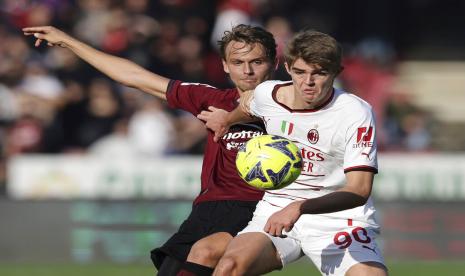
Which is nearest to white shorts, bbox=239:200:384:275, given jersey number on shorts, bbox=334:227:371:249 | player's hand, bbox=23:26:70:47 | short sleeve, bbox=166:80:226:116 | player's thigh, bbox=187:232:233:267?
jersey number on shorts, bbox=334:227:371:249

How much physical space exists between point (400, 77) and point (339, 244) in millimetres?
11309

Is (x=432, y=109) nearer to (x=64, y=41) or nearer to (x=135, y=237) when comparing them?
(x=135, y=237)

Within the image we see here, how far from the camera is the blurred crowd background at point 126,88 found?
14.5m

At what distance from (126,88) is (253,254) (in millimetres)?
8631

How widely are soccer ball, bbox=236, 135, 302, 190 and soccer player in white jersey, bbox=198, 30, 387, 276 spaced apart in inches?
9.4

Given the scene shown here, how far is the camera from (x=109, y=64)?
25.8 feet

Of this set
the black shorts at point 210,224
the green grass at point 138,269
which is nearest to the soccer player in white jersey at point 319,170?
the black shorts at point 210,224

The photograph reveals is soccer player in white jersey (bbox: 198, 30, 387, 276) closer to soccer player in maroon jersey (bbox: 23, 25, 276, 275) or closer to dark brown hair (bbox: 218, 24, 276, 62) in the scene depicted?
soccer player in maroon jersey (bbox: 23, 25, 276, 275)

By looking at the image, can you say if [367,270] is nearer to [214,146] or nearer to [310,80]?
[310,80]

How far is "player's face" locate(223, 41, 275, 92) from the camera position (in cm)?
752

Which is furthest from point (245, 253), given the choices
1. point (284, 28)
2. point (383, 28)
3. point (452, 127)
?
point (383, 28)

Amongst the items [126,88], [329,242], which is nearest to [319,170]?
[329,242]

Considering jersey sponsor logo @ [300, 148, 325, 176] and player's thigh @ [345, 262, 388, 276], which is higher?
jersey sponsor logo @ [300, 148, 325, 176]

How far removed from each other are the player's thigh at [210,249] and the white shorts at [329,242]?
23 cm
